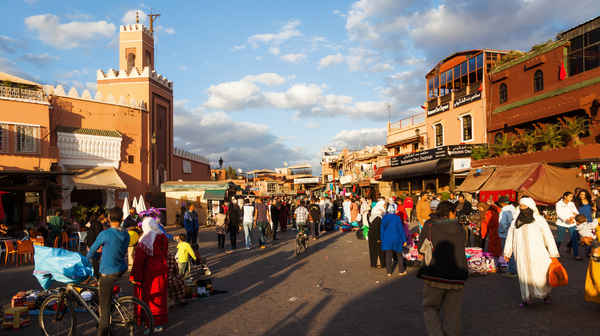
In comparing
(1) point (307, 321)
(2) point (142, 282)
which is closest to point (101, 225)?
(2) point (142, 282)

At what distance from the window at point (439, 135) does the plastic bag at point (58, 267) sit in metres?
30.9

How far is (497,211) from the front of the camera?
419 inches

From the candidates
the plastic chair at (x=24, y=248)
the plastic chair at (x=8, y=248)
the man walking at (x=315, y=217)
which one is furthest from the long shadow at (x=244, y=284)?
the plastic chair at (x=8, y=248)

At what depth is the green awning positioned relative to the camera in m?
29.5

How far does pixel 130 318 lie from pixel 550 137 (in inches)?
871

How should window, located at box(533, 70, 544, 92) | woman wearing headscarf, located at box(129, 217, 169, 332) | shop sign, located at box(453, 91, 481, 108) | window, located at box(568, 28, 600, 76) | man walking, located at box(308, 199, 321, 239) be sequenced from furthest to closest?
1. shop sign, located at box(453, 91, 481, 108)
2. window, located at box(533, 70, 544, 92)
3. window, located at box(568, 28, 600, 76)
4. man walking, located at box(308, 199, 321, 239)
5. woman wearing headscarf, located at box(129, 217, 169, 332)

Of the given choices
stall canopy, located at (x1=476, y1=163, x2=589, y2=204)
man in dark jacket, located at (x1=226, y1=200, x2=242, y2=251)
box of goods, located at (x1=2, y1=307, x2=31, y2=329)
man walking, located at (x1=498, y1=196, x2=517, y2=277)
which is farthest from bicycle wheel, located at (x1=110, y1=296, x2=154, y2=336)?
stall canopy, located at (x1=476, y1=163, x2=589, y2=204)

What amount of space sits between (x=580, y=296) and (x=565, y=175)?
33.5 feet

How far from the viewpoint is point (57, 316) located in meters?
5.62

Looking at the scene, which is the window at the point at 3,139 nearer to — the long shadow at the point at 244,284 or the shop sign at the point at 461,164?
the long shadow at the point at 244,284

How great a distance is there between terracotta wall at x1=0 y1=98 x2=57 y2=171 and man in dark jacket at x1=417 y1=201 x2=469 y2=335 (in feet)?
77.1

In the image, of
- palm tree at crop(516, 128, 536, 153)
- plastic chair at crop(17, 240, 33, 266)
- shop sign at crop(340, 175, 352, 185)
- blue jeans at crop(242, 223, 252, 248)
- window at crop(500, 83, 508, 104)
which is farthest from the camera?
shop sign at crop(340, 175, 352, 185)

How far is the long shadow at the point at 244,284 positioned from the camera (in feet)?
21.5

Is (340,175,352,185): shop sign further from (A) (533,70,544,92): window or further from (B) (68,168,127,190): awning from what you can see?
(B) (68,168,127,190): awning
